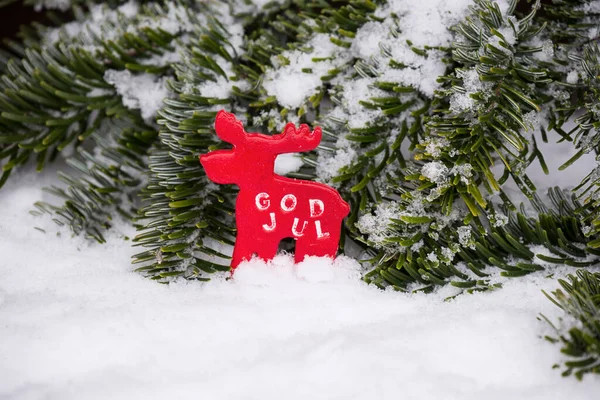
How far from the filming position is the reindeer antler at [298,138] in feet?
2.36

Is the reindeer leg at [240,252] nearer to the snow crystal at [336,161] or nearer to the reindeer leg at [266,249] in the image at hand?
the reindeer leg at [266,249]

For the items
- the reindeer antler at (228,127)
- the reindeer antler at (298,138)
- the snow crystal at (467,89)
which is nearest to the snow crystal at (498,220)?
the snow crystal at (467,89)

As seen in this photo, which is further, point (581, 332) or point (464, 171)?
point (464, 171)

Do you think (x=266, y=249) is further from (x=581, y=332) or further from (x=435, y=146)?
(x=581, y=332)

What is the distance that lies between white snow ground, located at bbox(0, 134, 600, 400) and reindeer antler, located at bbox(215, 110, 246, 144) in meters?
0.20

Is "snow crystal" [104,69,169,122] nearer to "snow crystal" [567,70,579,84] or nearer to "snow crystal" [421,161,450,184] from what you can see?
"snow crystal" [421,161,450,184]

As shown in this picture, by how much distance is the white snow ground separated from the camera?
0.60 meters

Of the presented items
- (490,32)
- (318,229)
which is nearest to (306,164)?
(318,229)

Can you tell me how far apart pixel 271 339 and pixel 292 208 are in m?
0.20

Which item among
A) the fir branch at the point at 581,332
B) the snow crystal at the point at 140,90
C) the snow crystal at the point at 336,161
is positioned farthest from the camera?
the snow crystal at the point at 140,90

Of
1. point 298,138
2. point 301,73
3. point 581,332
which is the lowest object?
point 581,332

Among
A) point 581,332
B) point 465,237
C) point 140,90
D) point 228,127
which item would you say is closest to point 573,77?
point 465,237

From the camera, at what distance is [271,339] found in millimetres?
669

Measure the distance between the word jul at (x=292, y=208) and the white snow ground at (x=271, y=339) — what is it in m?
0.05
